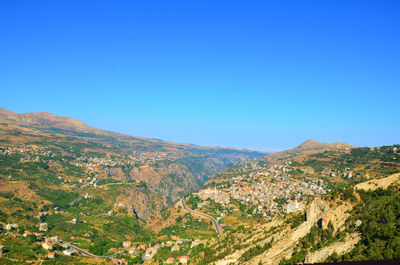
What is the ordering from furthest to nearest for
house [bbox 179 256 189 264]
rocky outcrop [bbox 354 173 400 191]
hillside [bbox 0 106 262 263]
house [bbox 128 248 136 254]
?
hillside [bbox 0 106 262 263], house [bbox 128 248 136 254], house [bbox 179 256 189 264], rocky outcrop [bbox 354 173 400 191]

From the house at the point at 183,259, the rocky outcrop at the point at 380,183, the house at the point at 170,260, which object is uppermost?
the rocky outcrop at the point at 380,183

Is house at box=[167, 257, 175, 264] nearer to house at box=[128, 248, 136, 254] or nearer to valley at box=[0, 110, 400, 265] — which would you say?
valley at box=[0, 110, 400, 265]

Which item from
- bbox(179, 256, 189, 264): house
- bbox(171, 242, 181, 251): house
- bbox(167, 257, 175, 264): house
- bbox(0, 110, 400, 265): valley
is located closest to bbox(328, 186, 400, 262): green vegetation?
bbox(0, 110, 400, 265): valley

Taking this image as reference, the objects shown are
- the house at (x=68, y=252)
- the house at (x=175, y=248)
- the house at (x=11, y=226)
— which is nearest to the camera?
the house at (x=68, y=252)

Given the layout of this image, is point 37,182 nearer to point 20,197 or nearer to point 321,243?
point 20,197

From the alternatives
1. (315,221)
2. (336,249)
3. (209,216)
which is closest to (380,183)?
(315,221)

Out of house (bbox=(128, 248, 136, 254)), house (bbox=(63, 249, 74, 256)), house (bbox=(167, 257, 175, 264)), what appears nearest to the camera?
house (bbox=(167, 257, 175, 264))

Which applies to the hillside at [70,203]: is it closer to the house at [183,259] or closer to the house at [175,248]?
the house at [175,248]

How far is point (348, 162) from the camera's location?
498ft

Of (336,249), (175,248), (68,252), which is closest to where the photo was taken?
(336,249)

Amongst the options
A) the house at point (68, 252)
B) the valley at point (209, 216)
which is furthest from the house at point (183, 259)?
the house at point (68, 252)

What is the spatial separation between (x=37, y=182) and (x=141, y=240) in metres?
80.7

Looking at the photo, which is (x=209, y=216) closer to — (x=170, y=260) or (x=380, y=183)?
(x=170, y=260)

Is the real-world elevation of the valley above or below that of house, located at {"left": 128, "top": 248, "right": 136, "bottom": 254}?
above
